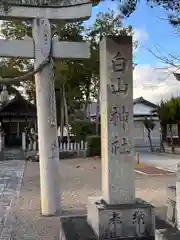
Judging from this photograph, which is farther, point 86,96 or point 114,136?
point 86,96

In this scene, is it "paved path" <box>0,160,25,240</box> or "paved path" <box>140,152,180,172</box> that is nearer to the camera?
"paved path" <box>0,160,25,240</box>

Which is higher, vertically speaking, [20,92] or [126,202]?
[20,92]

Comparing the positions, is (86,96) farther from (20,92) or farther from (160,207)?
(160,207)

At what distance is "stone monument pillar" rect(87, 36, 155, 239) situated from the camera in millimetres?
4930

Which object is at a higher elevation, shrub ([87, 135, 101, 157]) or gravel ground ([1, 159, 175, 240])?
shrub ([87, 135, 101, 157])

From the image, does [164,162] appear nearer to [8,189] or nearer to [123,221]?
[8,189]

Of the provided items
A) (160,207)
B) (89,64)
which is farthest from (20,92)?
(160,207)

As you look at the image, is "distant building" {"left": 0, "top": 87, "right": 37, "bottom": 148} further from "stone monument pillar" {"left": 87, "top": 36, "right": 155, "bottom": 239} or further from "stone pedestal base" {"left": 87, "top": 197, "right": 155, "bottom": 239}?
"stone pedestal base" {"left": 87, "top": 197, "right": 155, "bottom": 239}

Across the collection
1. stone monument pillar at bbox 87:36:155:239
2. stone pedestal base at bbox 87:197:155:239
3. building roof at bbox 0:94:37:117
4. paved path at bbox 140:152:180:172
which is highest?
building roof at bbox 0:94:37:117

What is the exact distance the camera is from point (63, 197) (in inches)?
364

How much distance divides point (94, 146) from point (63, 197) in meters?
11.5

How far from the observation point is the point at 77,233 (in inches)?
197

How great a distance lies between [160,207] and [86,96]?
20069 millimetres

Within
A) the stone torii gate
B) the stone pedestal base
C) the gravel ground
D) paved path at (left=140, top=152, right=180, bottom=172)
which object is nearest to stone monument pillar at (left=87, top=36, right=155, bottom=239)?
the stone pedestal base
